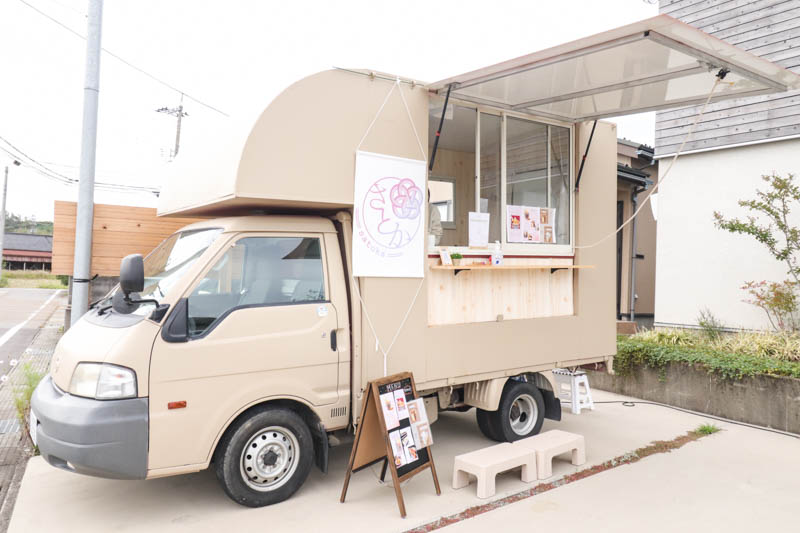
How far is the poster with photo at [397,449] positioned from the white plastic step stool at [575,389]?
2510 mm

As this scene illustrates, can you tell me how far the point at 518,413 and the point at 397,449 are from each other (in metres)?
2.15

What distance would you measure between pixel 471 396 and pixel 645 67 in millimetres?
3373

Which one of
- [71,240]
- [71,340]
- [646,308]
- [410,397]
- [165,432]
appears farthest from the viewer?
[646,308]

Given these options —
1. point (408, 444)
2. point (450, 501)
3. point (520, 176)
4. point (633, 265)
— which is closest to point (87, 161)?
point (408, 444)

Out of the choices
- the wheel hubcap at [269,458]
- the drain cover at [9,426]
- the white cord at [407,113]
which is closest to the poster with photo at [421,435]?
the wheel hubcap at [269,458]

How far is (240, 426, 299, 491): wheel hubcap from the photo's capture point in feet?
13.7

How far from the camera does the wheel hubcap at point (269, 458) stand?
164 inches

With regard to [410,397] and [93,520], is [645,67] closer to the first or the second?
[410,397]

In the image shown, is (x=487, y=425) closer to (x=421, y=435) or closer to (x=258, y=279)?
(x=421, y=435)

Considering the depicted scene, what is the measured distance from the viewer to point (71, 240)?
6762 mm

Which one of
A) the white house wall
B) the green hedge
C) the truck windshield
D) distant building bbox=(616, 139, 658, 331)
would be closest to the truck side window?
the truck windshield

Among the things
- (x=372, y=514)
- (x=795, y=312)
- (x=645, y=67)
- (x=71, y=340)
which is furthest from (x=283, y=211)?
(x=795, y=312)

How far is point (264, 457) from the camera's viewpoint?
4234mm

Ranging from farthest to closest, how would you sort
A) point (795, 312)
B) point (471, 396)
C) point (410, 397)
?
1. point (795, 312)
2. point (471, 396)
3. point (410, 397)
